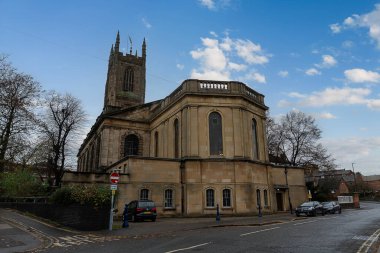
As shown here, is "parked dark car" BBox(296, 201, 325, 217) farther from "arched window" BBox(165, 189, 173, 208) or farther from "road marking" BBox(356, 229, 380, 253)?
"road marking" BBox(356, 229, 380, 253)

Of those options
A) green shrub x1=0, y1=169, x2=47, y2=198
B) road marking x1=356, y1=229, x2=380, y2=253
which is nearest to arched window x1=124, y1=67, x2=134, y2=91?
green shrub x1=0, y1=169, x2=47, y2=198

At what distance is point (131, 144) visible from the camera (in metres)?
40.9

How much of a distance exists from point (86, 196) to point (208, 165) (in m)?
15.2

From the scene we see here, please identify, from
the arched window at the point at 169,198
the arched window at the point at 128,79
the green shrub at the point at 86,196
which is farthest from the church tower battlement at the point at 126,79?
the green shrub at the point at 86,196

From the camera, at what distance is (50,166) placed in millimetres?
41156

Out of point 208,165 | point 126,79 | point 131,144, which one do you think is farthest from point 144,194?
point 126,79

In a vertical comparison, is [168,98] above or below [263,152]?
above

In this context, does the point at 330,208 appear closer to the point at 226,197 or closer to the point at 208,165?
the point at 226,197

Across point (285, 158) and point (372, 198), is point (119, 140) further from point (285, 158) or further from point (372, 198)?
point (372, 198)

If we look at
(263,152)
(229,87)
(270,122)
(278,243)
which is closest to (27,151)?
(229,87)

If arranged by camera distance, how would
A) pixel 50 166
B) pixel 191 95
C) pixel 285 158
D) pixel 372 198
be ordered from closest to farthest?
pixel 191 95, pixel 50 166, pixel 285 158, pixel 372 198

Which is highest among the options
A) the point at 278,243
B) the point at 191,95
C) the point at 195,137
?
the point at 191,95

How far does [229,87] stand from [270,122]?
21.1m

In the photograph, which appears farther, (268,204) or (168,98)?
(168,98)
